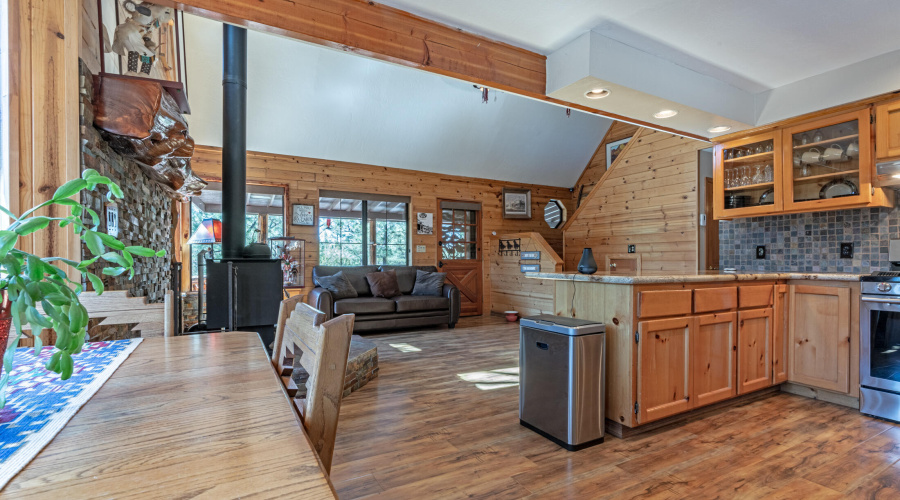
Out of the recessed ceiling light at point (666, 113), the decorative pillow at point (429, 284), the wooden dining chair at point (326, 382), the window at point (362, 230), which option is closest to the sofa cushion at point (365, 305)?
the decorative pillow at point (429, 284)

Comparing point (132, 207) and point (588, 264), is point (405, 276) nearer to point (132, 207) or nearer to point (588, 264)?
point (132, 207)

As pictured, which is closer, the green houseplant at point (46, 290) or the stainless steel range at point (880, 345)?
the green houseplant at point (46, 290)

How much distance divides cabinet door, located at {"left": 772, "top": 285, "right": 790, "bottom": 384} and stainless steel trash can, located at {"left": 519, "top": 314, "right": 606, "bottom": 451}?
165 cm

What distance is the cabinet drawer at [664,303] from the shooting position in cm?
233

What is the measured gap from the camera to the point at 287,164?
604 cm

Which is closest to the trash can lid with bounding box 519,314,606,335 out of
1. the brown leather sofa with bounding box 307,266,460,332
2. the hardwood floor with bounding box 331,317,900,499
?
the hardwood floor with bounding box 331,317,900,499

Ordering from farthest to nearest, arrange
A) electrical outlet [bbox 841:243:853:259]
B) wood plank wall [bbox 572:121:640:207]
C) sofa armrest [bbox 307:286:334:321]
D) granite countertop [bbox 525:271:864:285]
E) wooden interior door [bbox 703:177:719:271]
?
1. wood plank wall [bbox 572:121:640:207]
2. sofa armrest [bbox 307:286:334:321]
3. wooden interior door [bbox 703:177:719:271]
4. electrical outlet [bbox 841:243:853:259]
5. granite countertop [bbox 525:271:864:285]

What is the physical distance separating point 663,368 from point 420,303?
12.2ft

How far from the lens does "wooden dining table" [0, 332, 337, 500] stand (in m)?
0.54

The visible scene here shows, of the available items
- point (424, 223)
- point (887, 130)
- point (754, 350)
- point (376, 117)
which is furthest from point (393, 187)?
point (887, 130)

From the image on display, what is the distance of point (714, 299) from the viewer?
8.64 ft

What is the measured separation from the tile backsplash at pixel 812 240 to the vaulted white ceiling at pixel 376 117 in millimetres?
3559

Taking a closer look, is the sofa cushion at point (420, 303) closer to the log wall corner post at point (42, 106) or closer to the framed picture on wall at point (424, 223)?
the framed picture on wall at point (424, 223)

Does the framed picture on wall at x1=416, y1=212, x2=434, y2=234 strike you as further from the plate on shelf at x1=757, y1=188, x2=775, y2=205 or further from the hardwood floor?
the plate on shelf at x1=757, y1=188, x2=775, y2=205
